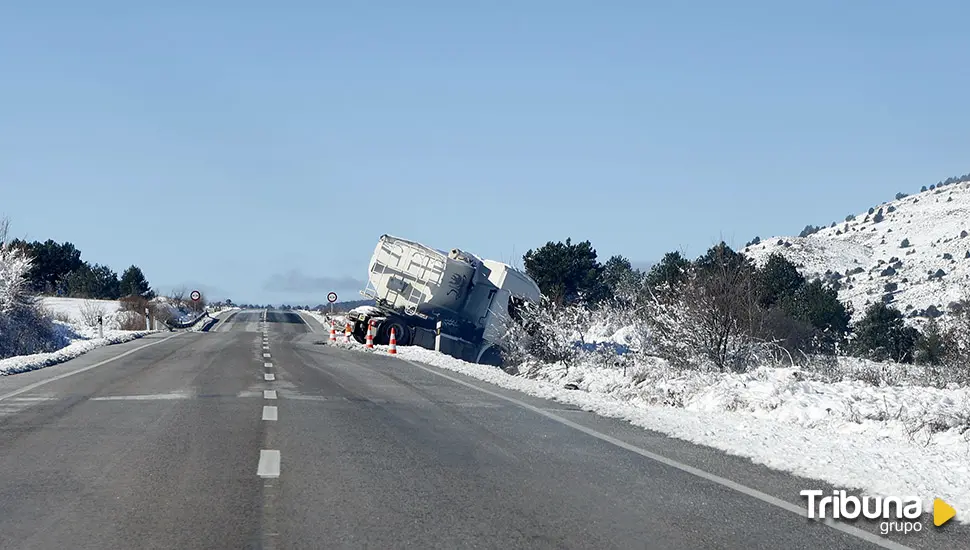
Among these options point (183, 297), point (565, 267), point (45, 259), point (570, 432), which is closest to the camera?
point (570, 432)

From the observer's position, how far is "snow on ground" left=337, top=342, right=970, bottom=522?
29.7 feet

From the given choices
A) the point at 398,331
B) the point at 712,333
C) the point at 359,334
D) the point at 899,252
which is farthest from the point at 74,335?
the point at 899,252

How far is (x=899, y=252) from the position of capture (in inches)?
→ 3957

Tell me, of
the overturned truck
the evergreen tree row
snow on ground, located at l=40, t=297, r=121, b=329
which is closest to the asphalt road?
the overturned truck

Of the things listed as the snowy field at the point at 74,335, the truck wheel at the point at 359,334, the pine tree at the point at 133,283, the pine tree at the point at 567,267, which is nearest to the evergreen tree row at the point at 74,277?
the pine tree at the point at 133,283

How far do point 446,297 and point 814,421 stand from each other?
23.2 m

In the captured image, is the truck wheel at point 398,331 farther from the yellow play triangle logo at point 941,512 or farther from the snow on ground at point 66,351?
the yellow play triangle logo at point 941,512

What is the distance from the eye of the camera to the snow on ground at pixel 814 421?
356 inches

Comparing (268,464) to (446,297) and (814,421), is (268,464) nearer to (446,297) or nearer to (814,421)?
(814,421)

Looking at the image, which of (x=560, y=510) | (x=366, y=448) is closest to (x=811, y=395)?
(x=366, y=448)

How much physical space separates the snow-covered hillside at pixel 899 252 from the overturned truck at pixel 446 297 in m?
41.3

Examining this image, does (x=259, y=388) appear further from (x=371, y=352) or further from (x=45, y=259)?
Result: (x=45, y=259)

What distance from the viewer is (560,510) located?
23.9ft

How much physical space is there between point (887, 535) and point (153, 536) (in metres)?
4.88
